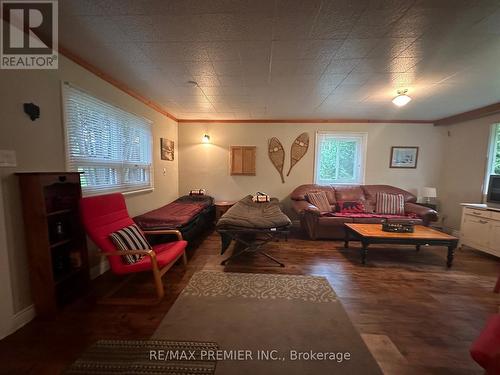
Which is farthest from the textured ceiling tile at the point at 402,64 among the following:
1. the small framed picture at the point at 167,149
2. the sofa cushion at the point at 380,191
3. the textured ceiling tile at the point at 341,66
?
the small framed picture at the point at 167,149

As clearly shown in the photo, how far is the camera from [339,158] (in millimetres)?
5066

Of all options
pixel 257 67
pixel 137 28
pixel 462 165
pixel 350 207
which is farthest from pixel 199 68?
pixel 462 165

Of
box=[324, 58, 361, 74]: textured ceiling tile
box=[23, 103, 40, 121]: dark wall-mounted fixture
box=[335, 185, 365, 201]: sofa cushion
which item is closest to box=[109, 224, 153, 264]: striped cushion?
box=[23, 103, 40, 121]: dark wall-mounted fixture

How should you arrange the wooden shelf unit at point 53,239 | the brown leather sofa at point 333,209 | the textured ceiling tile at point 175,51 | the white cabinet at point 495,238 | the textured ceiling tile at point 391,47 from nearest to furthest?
the wooden shelf unit at point 53,239 < the textured ceiling tile at point 391,47 < the textured ceiling tile at point 175,51 < the white cabinet at point 495,238 < the brown leather sofa at point 333,209

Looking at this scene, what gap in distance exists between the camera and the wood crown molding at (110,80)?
215cm

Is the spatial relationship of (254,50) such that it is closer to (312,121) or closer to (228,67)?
(228,67)

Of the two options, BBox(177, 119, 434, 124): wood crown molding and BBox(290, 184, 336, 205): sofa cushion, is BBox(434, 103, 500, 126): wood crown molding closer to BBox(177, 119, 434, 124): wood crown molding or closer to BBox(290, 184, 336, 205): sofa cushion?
BBox(177, 119, 434, 124): wood crown molding

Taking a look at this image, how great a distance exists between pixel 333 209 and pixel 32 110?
470cm

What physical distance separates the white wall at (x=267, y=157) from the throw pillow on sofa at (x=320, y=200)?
0.61 m

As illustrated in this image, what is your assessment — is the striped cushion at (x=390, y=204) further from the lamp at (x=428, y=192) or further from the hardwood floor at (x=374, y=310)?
the hardwood floor at (x=374, y=310)

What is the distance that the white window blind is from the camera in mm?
4980

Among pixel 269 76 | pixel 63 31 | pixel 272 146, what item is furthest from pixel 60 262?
pixel 272 146

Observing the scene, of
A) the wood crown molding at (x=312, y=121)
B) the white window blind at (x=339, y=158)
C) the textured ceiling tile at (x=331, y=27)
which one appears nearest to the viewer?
the textured ceiling tile at (x=331, y=27)

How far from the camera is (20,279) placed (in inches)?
68.9
